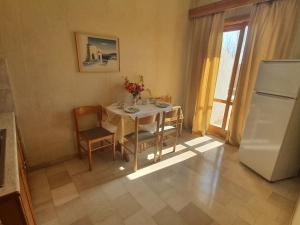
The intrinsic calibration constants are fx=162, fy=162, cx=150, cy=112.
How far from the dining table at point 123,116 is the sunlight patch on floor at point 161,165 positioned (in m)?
0.49

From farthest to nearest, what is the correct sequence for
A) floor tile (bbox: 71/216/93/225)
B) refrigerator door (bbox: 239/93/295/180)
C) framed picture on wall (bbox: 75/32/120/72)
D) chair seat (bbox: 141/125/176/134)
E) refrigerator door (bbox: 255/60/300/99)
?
chair seat (bbox: 141/125/176/134), framed picture on wall (bbox: 75/32/120/72), refrigerator door (bbox: 239/93/295/180), refrigerator door (bbox: 255/60/300/99), floor tile (bbox: 71/216/93/225)

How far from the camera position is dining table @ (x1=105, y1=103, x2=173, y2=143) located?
209 centimetres

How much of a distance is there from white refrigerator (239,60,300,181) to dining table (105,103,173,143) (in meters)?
1.18

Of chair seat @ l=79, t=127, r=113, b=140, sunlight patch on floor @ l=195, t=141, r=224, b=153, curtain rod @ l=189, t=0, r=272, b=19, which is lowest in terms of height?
sunlight patch on floor @ l=195, t=141, r=224, b=153

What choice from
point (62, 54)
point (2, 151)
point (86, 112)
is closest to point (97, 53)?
point (62, 54)

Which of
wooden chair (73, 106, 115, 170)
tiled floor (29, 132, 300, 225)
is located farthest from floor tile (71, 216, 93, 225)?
wooden chair (73, 106, 115, 170)

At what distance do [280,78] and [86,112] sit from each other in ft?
8.24

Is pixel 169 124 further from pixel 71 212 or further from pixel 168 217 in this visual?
pixel 71 212

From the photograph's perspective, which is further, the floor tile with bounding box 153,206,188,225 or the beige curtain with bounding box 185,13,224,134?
the beige curtain with bounding box 185,13,224,134

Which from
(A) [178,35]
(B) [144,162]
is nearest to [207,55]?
(A) [178,35]

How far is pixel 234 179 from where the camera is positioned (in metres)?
2.14

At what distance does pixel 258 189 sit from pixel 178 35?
9.37ft

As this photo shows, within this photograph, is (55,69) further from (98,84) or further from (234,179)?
(234,179)

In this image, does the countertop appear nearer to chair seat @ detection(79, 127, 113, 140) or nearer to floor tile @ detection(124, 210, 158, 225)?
chair seat @ detection(79, 127, 113, 140)
